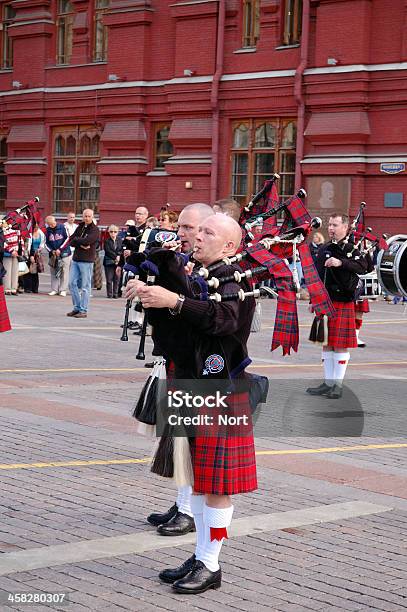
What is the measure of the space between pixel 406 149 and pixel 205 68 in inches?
250

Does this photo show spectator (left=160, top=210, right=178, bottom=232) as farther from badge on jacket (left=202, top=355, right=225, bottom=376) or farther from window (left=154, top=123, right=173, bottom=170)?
window (left=154, top=123, right=173, bottom=170)

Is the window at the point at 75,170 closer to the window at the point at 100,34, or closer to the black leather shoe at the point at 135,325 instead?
the window at the point at 100,34

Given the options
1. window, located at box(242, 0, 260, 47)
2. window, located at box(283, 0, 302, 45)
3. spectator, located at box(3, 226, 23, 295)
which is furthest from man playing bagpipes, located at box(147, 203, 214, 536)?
window, located at box(242, 0, 260, 47)

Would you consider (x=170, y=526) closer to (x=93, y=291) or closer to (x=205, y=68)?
(x=93, y=291)

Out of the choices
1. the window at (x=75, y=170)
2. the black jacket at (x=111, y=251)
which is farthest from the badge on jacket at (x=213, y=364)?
the window at (x=75, y=170)

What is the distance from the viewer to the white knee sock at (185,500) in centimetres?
650

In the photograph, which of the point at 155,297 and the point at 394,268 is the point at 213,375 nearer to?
the point at 155,297

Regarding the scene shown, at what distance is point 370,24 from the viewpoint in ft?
88.1

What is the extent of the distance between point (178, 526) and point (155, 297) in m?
1.72

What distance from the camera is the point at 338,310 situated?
1220 cm

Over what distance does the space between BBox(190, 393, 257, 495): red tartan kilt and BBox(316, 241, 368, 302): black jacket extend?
6620mm

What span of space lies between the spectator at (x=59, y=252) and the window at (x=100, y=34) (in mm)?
9387

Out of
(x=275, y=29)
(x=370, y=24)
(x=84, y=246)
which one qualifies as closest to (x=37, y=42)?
(x=275, y=29)

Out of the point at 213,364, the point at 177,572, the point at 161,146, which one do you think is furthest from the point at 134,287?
the point at 161,146
